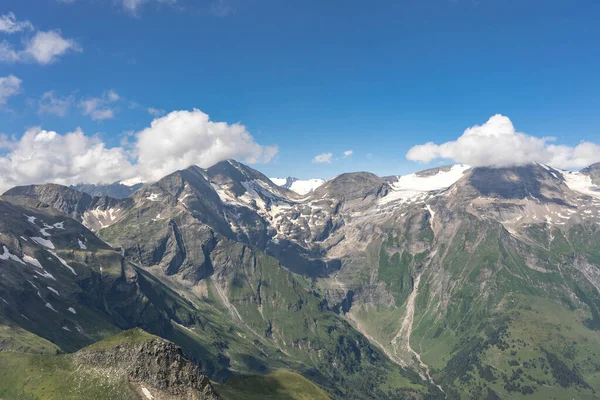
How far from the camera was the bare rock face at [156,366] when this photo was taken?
11525cm

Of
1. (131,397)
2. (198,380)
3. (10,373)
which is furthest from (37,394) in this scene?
(198,380)

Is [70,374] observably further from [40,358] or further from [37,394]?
[40,358]

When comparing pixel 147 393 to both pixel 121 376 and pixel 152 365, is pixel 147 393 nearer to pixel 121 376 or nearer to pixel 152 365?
pixel 152 365

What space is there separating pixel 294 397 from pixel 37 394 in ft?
372

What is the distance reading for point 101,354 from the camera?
120375 mm

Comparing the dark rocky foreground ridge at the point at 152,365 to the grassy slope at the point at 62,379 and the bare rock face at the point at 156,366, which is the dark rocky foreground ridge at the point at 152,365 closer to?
the bare rock face at the point at 156,366

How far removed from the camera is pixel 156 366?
11656 cm

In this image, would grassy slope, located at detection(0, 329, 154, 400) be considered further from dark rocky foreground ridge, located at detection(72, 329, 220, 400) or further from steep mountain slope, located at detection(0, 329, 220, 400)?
dark rocky foreground ridge, located at detection(72, 329, 220, 400)

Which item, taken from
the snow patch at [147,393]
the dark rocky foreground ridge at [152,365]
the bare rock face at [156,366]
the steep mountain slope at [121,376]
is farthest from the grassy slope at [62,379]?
the snow patch at [147,393]

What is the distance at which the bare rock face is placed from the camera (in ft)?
378

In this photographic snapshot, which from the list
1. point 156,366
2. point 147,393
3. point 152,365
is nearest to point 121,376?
point 152,365

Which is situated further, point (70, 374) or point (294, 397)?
point (294, 397)

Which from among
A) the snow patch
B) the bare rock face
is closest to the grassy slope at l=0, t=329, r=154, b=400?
the bare rock face

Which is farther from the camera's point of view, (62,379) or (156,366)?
(62,379)
